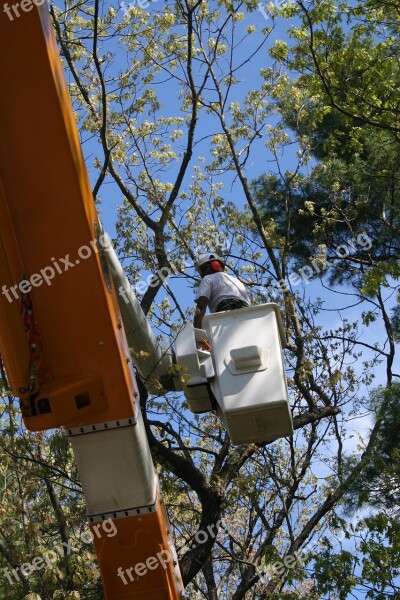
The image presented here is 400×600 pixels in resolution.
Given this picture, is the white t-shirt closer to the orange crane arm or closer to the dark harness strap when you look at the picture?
the dark harness strap

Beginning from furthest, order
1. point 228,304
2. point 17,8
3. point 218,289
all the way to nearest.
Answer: point 218,289, point 228,304, point 17,8

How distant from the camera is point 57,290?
193 inches

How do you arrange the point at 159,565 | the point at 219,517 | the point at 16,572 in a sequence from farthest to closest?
1. the point at 16,572
2. the point at 219,517
3. the point at 159,565

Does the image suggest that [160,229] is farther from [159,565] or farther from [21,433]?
[159,565]

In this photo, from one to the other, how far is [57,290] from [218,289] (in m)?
2.60

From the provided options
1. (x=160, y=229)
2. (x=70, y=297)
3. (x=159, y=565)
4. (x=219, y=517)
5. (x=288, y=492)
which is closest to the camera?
(x=70, y=297)

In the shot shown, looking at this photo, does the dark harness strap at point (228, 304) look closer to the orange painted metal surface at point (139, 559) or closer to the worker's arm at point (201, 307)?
the worker's arm at point (201, 307)

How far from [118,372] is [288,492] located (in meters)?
6.15

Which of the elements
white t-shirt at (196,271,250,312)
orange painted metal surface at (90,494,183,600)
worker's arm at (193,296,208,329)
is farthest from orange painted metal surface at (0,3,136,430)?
white t-shirt at (196,271,250,312)

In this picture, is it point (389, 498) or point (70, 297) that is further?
point (389, 498)

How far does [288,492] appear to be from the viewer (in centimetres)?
1055

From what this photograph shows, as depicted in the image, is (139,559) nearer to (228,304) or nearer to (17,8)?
(228,304)

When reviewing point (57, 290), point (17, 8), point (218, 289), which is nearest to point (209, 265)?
point (218, 289)

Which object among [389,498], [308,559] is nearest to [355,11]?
[389,498]
